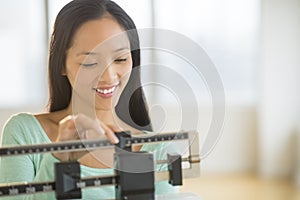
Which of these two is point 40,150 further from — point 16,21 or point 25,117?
point 16,21

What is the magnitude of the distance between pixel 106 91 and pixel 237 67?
330cm

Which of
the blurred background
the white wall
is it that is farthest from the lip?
the white wall

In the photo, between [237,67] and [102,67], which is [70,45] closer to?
[102,67]

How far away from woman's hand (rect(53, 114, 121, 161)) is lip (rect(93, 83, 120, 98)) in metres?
0.08

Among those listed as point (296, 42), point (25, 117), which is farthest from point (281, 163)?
point (25, 117)

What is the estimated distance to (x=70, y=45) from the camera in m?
0.90

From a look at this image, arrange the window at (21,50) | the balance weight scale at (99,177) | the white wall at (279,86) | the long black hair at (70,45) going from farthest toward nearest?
the window at (21,50) → the white wall at (279,86) → the long black hair at (70,45) → the balance weight scale at (99,177)

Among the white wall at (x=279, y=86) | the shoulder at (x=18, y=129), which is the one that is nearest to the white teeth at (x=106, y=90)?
the shoulder at (x=18, y=129)

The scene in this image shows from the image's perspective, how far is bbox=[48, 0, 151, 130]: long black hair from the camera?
33.9 inches

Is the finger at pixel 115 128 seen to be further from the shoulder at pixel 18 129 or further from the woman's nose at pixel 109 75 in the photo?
the shoulder at pixel 18 129

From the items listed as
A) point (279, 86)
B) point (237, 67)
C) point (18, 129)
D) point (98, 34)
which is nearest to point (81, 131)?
point (98, 34)

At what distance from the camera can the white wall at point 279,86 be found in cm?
369

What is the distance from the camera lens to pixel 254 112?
3994 mm

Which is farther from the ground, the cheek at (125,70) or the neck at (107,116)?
the cheek at (125,70)
